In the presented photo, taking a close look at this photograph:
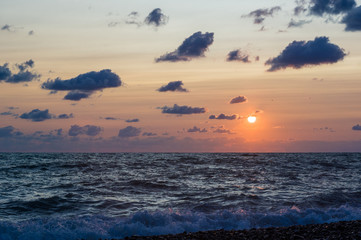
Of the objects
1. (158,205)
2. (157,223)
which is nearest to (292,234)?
(157,223)

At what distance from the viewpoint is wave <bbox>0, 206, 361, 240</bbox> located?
1612 centimetres

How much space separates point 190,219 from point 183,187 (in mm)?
11371

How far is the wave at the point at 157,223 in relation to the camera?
16125mm

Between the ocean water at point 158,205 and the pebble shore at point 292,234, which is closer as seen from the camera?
the pebble shore at point 292,234

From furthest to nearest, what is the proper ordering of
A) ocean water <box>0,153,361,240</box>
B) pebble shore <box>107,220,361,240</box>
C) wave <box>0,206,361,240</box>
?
ocean water <box>0,153,361,240</box>, wave <box>0,206,361,240</box>, pebble shore <box>107,220,361,240</box>

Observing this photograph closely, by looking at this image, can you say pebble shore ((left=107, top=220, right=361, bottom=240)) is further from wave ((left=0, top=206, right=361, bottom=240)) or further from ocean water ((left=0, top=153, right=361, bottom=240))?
ocean water ((left=0, top=153, right=361, bottom=240))

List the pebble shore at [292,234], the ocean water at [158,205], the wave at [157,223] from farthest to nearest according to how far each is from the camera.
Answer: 1. the ocean water at [158,205]
2. the wave at [157,223]
3. the pebble shore at [292,234]

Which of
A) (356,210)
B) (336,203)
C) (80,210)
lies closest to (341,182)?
(336,203)

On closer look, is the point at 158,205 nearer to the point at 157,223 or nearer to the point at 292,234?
the point at 157,223

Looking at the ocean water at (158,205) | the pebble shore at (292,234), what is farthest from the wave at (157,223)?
the pebble shore at (292,234)

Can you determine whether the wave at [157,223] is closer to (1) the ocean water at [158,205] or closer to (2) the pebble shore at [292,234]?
(1) the ocean water at [158,205]

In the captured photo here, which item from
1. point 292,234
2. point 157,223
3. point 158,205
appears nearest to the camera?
point 292,234

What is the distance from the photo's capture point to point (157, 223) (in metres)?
18.1

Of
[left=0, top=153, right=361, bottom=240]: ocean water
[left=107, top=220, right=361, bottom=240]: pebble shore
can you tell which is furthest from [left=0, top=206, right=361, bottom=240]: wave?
[left=107, top=220, right=361, bottom=240]: pebble shore
